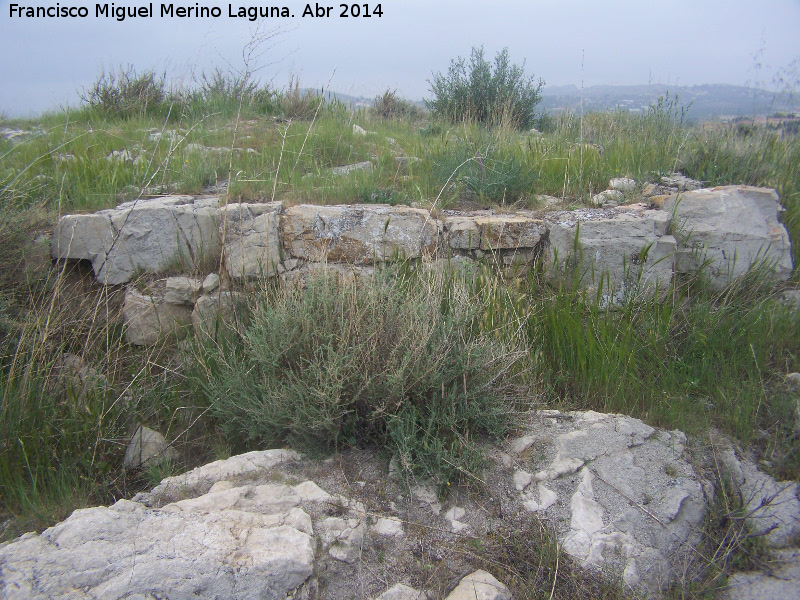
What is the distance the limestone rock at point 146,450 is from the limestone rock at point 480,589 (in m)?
1.79

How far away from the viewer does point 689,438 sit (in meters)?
2.81

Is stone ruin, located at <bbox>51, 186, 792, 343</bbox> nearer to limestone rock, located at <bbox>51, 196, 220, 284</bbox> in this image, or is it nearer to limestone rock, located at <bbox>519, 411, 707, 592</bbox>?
limestone rock, located at <bbox>51, 196, 220, 284</bbox>

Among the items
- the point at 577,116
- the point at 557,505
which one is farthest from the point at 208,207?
the point at 577,116

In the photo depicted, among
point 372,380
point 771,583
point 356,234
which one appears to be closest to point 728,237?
point 771,583

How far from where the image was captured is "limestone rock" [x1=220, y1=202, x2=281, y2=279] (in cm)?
396

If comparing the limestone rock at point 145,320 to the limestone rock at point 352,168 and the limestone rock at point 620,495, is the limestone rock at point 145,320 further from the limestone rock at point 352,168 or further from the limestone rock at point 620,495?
the limestone rock at point 620,495

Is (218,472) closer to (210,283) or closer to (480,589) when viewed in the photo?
(480,589)

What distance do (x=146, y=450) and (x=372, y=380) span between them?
154 cm

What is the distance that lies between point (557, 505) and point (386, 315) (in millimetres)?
1190

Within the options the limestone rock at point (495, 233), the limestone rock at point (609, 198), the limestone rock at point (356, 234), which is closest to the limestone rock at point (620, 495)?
the limestone rock at point (495, 233)

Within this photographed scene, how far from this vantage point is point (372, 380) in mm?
2549

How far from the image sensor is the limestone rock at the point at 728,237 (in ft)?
13.2

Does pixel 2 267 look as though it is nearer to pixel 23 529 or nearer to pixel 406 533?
pixel 23 529

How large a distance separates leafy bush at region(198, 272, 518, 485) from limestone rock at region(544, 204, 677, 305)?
137 centimetres
